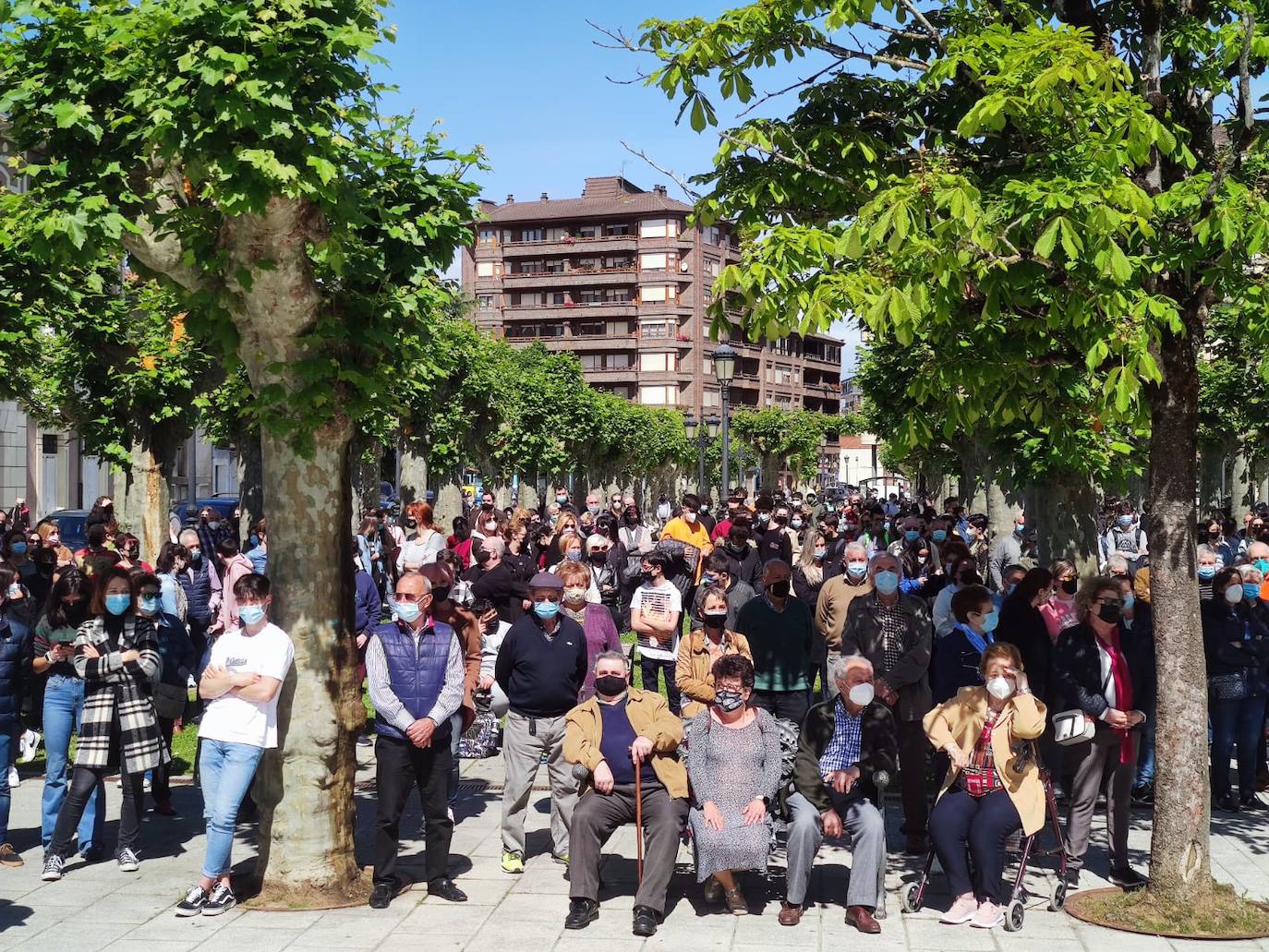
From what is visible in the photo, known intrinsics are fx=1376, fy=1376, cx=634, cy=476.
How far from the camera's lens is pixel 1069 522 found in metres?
21.6

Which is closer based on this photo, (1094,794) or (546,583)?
(1094,794)

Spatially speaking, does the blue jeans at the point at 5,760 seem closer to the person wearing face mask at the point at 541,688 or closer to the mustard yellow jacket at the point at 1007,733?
the person wearing face mask at the point at 541,688

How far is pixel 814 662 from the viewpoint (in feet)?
40.9

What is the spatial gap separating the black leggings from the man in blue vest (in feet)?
5.96

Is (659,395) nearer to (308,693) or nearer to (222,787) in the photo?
(308,693)

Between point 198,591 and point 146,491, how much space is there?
45.6 ft

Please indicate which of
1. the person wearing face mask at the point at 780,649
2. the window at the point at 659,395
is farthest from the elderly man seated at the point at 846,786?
the window at the point at 659,395

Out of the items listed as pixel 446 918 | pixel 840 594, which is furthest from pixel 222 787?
pixel 840 594

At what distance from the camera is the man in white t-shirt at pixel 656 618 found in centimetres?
1155

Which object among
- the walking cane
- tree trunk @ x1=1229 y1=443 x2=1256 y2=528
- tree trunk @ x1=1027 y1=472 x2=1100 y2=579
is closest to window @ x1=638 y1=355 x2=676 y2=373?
tree trunk @ x1=1229 y1=443 x2=1256 y2=528

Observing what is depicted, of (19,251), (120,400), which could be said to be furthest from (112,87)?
(120,400)

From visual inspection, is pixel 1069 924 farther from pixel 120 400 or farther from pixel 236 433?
pixel 236 433

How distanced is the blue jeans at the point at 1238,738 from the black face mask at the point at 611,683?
16.5ft

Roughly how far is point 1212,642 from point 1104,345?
15.3 feet
